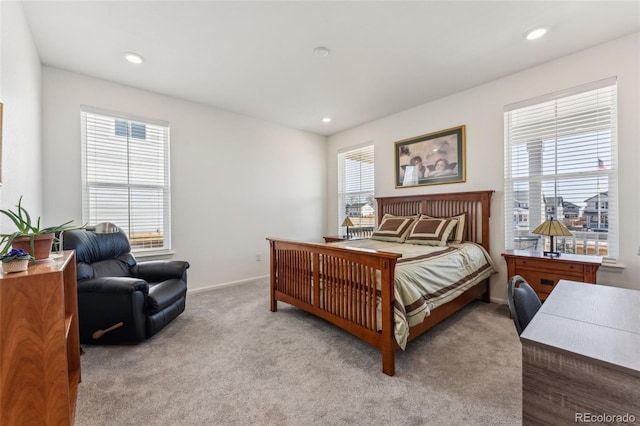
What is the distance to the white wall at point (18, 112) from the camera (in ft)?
5.48

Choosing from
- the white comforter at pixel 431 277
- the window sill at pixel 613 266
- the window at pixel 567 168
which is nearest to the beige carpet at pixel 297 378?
the white comforter at pixel 431 277

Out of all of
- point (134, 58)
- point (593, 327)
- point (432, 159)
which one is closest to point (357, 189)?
point (432, 159)

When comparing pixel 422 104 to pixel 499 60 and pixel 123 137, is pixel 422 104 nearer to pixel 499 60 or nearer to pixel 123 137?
pixel 499 60

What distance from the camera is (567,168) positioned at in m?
2.82

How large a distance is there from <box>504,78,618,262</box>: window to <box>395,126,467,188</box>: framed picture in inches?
21.2

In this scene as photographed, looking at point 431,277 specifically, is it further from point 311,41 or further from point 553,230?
point 311,41

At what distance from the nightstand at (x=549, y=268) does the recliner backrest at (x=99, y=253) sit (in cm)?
403

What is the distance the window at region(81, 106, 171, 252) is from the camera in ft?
10.2

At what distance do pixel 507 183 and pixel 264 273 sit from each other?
3.76 m

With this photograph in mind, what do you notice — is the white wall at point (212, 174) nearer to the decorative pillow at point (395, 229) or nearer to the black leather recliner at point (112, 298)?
the black leather recliner at point (112, 298)

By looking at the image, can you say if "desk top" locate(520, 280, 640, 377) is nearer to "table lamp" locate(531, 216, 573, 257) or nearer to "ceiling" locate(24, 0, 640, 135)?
"table lamp" locate(531, 216, 573, 257)

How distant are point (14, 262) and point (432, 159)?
412cm

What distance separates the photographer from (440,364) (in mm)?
1953

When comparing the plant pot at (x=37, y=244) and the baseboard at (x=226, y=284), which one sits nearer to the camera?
the plant pot at (x=37, y=244)
